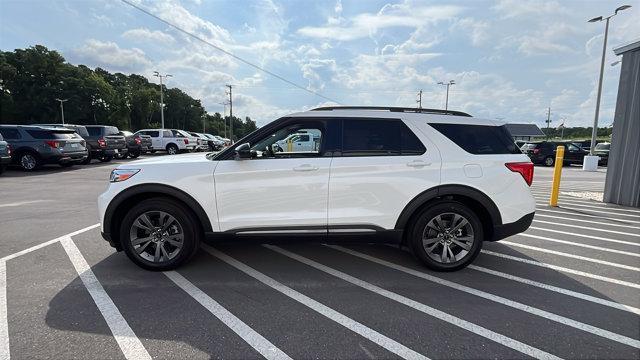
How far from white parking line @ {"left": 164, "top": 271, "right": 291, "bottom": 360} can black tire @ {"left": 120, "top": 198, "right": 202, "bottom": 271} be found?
0.57ft

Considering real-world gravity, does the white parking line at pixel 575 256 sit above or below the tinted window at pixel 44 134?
below

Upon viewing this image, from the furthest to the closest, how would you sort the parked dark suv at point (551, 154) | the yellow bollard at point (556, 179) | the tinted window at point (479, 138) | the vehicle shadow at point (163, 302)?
1. the parked dark suv at point (551, 154)
2. the yellow bollard at point (556, 179)
3. the tinted window at point (479, 138)
4. the vehicle shadow at point (163, 302)

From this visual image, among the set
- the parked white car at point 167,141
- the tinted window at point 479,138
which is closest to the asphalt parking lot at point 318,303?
the tinted window at point 479,138

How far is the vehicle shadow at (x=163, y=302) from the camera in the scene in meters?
2.88

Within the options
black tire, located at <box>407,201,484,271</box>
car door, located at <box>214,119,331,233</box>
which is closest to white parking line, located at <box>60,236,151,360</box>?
car door, located at <box>214,119,331,233</box>

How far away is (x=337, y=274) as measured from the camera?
410cm

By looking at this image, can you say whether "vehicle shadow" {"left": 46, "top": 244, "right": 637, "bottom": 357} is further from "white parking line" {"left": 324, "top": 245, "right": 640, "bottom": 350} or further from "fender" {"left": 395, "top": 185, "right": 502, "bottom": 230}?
"fender" {"left": 395, "top": 185, "right": 502, "bottom": 230}

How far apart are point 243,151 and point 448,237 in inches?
97.7

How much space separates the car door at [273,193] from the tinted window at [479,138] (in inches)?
56.8

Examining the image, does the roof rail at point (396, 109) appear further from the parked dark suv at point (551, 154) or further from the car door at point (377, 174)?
the parked dark suv at point (551, 154)

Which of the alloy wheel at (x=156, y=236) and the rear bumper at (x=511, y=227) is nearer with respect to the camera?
the alloy wheel at (x=156, y=236)

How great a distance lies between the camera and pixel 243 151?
3.89m

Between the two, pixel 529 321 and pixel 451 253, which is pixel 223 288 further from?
pixel 529 321

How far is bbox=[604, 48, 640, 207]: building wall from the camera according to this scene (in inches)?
333
